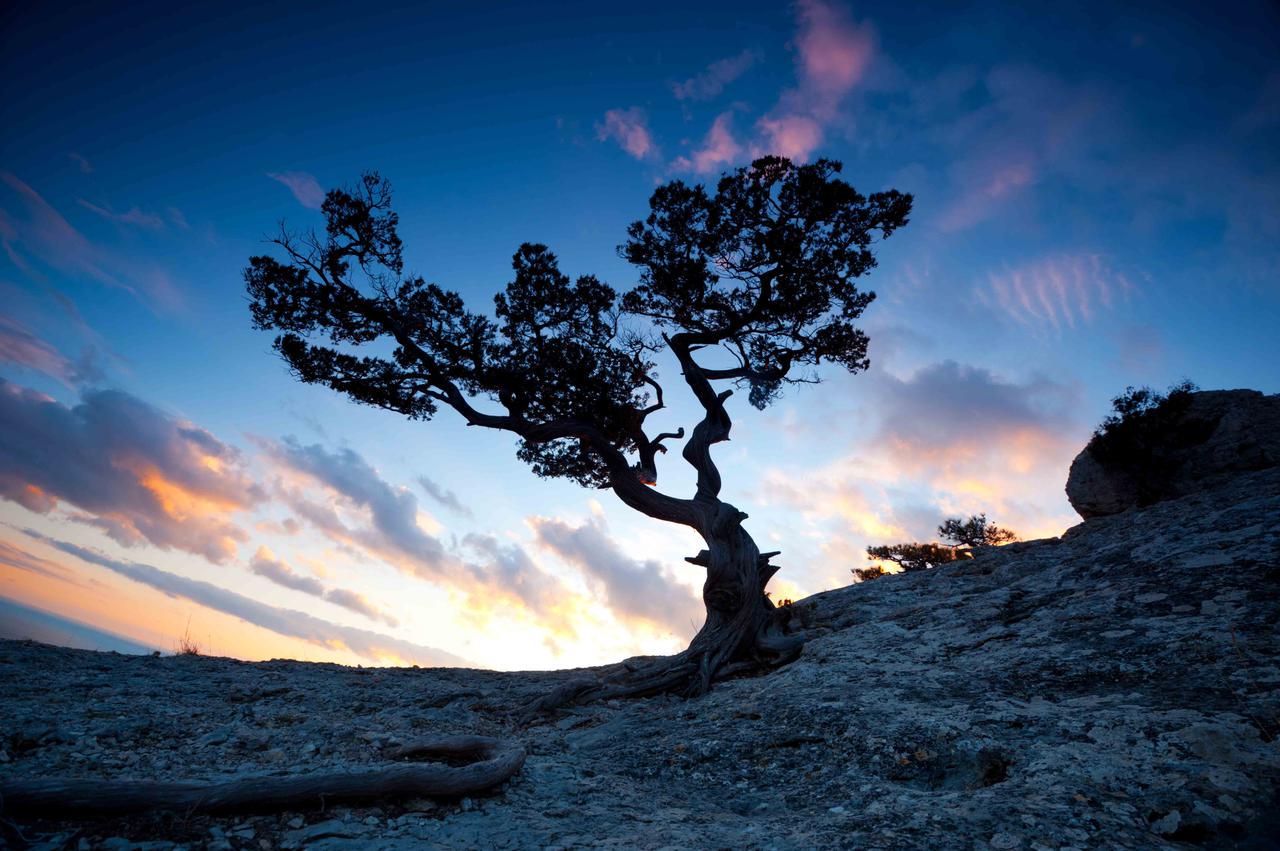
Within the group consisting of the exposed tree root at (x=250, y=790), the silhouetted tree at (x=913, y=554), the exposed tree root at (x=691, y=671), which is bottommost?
the exposed tree root at (x=250, y=790)

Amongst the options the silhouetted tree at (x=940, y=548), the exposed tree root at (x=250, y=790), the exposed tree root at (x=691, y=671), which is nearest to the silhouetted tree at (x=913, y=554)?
the silhouetted tree at (x=940, y=548)

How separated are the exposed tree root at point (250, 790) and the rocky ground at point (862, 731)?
0.35 ft

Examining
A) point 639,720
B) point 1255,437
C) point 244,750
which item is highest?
point 1255,437

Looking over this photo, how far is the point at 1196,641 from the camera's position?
23.7 feet

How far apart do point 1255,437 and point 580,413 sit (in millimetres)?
18725

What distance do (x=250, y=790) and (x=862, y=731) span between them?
6.18m

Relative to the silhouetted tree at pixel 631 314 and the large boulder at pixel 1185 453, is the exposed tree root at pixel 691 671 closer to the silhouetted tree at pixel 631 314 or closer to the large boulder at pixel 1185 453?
the silhouetted tree at pixel 631 314

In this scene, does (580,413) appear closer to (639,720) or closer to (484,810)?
(639,720)

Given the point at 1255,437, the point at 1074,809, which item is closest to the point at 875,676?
the point at 1074,809

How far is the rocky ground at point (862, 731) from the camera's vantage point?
465 cm

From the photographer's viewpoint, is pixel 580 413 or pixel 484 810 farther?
pixel 580 413

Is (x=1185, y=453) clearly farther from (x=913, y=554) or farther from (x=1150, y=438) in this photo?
(x=913, y=554)

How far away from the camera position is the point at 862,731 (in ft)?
23.0

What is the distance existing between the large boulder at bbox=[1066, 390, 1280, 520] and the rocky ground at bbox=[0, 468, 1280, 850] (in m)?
5.04
